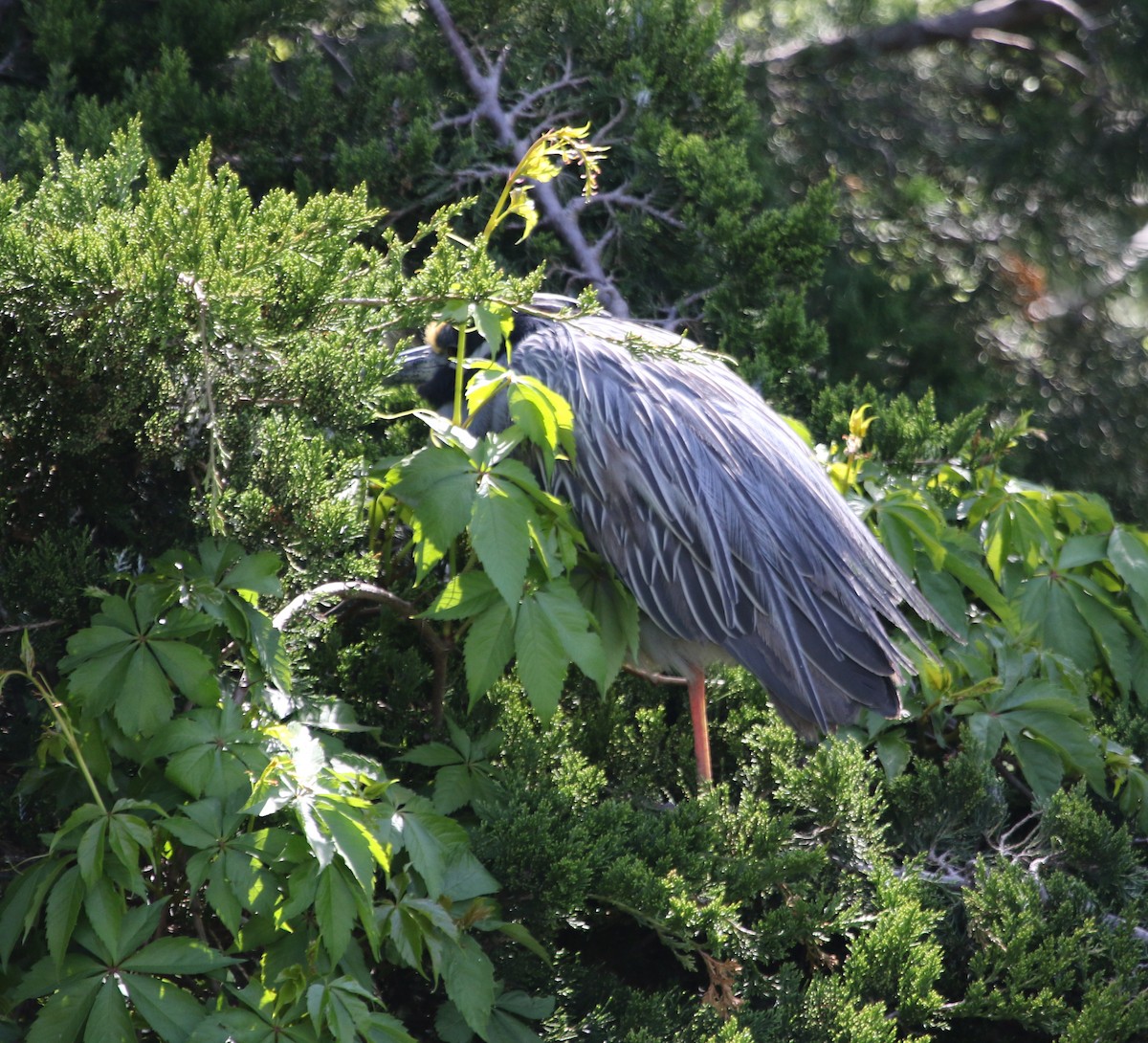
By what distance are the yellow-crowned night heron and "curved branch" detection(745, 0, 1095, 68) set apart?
2.33 m

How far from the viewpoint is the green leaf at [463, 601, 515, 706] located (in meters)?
1.87

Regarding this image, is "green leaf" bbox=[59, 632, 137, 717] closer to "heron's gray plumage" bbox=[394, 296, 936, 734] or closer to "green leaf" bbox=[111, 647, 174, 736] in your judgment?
"green leaf" bbox=[111, 647, 174, 736]

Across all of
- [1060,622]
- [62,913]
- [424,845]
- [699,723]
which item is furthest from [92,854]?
[1060,622]

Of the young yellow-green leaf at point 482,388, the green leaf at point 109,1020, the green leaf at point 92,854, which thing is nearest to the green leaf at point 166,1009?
the green leaf at point 109,1020

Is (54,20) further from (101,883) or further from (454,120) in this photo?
(101,883)

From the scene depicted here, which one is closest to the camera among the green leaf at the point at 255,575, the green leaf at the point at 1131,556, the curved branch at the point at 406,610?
the green leaf at the point at 255,575

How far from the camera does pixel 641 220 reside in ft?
11.6

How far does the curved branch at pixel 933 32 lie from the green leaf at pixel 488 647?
124 inches

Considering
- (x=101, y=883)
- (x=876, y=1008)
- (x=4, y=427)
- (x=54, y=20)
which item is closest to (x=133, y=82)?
(x=54, y=20)

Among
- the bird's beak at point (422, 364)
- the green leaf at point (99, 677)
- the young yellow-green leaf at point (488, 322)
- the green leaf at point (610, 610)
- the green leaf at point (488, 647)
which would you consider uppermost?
the young yellow-green leaf at point (488, 322)

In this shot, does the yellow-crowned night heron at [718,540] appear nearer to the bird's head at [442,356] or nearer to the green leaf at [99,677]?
the bird's head at [442,356]

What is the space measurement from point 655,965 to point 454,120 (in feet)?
7.98

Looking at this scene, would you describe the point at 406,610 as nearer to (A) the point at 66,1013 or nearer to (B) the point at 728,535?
(B) the point at 728,535

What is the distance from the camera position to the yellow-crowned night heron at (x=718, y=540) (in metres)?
2.40
